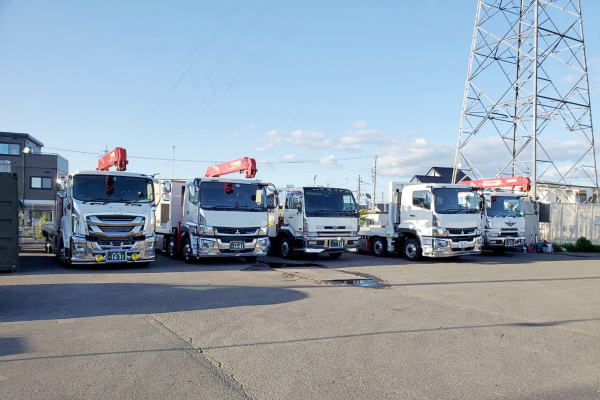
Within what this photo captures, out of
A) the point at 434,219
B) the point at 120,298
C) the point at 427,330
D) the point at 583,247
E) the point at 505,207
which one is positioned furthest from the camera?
the point at 583,247

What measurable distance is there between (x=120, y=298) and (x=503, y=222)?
15.9 metres

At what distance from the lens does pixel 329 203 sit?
55.1ft

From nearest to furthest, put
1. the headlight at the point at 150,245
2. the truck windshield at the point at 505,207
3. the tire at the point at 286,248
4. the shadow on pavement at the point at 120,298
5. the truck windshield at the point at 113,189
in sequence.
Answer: the shadow on pavement at the point at 120,298, the truck windshield at the point at 113,189, the headlight at the point at 150,245, the tire at the point at 286,248, the truck windshield at the point at 505,207

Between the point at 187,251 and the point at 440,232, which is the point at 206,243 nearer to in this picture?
the point at 187,251

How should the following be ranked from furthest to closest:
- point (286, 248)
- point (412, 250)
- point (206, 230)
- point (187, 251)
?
1. point (412, 250)
2. point (286, 248)
3. point (187, 251)
4. point (206, 230)

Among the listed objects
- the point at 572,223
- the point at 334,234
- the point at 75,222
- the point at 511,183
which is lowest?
the point at 334,234

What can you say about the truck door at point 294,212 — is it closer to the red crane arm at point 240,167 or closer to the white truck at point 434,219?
the red crane arm at point 240,167

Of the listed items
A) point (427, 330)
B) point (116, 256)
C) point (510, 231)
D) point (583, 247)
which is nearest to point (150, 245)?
point (116, 256)

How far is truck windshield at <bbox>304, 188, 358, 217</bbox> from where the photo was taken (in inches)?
647

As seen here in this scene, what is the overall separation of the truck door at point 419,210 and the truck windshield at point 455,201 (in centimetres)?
31

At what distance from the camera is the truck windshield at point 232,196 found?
48.4 feet

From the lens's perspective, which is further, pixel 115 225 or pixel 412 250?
pixel 412 250

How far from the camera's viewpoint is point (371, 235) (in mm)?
19578

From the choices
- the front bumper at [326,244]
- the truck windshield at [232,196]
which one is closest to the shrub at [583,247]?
the front bumper at [326,244]
